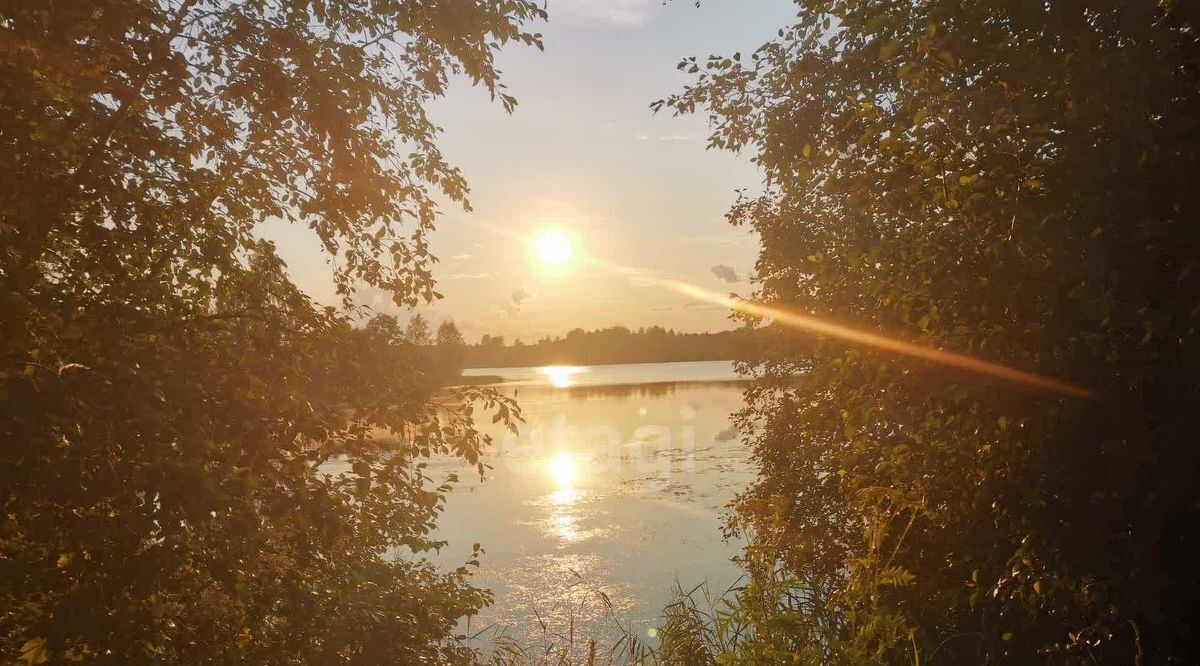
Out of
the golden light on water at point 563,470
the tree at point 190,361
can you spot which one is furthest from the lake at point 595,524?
the tree at point 190,361

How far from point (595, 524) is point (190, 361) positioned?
15.2 m

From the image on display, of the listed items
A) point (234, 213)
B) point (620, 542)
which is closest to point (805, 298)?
point (234, 213)

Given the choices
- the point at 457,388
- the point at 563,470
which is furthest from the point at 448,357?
the point at 457,388

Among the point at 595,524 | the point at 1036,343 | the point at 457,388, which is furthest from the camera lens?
the point at 595,524

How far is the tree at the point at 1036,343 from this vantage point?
299 cm

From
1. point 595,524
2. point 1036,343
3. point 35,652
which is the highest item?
point 1036,343

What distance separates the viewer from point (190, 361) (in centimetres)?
318

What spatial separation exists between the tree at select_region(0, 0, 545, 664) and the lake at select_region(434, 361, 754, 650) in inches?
62.6

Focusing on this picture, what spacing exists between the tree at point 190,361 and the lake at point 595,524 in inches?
62.6

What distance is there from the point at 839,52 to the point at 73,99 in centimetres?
538

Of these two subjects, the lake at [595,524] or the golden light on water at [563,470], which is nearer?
the lake at [595,524]

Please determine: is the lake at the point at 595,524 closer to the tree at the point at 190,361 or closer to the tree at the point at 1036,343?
the tree at the point at 190,361

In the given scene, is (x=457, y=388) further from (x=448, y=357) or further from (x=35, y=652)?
(x=448, y=357)

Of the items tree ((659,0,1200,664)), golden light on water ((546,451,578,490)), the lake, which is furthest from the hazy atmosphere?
golden light on water ((546,451,578,490))
